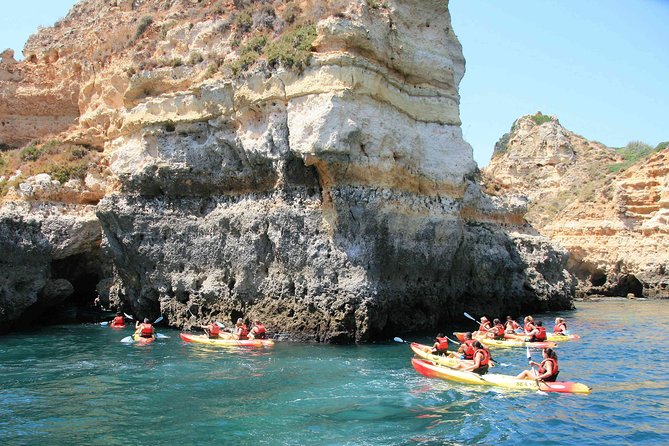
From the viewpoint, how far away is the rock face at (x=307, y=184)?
67.2ft

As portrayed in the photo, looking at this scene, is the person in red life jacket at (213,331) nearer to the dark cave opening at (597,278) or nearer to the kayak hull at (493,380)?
the kayak hull at (493,380)

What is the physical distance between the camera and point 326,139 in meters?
19.8

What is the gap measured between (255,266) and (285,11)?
9759 mm

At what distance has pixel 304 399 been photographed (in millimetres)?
13953

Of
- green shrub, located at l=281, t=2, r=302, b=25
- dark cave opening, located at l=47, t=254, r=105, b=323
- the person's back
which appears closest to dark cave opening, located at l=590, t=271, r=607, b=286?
green shrub, located at l=281, t=2, r=302, b=25

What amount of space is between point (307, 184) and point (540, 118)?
50.2 metres

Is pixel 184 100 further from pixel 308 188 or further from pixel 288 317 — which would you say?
pixel 288 317

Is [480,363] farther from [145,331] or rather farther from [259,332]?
[145,331]

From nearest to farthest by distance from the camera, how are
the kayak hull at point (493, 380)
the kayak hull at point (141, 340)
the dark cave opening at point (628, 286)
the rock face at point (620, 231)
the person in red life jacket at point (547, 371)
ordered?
the kayak hull at point (493, 380) → the person in red life jacket at point (547, 371) → the kayak hull at point (141, 340) → the rock face at point (620, 231) → the dark cave opening at point (628, 286)

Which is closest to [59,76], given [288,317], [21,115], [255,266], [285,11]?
[21,115]

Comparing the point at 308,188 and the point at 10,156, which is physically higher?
the point at 10,156

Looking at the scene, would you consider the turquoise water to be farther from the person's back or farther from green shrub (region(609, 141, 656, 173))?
green shrub (region(609, 141, 656, 173))

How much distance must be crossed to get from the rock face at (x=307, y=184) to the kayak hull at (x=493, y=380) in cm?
386

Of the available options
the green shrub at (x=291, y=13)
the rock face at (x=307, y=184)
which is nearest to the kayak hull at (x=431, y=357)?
the rock face at (x=307, y=184)
